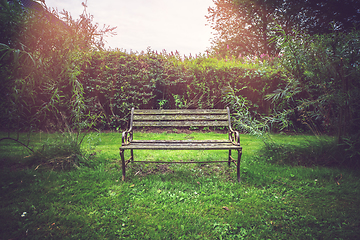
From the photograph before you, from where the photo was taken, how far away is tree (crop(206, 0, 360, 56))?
14.2m

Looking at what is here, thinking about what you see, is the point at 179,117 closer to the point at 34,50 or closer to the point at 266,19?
the point at 34,50

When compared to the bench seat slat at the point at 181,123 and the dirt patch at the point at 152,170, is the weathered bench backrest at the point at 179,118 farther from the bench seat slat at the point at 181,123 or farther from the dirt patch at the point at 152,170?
the dirt patch at the point at 152,170

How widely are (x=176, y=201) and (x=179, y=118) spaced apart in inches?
74.5

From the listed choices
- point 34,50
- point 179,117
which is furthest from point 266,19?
point 34,50

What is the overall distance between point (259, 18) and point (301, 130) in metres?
17.3

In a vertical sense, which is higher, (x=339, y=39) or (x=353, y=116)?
(x=339, y=39)

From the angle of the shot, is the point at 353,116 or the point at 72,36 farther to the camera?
the point at 353,116

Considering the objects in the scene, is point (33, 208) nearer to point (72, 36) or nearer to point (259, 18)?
point (72, 36)

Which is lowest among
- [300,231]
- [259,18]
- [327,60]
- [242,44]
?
[300,231]

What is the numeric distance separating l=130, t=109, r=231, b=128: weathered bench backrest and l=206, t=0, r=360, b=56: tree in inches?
441

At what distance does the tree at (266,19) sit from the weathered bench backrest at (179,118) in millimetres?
11191

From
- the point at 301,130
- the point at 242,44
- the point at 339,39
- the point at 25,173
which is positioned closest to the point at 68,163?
the point at 25,173

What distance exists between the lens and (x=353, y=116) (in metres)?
3.91

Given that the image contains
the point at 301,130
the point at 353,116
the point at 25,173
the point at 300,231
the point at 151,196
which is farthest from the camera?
the point at 301,130
